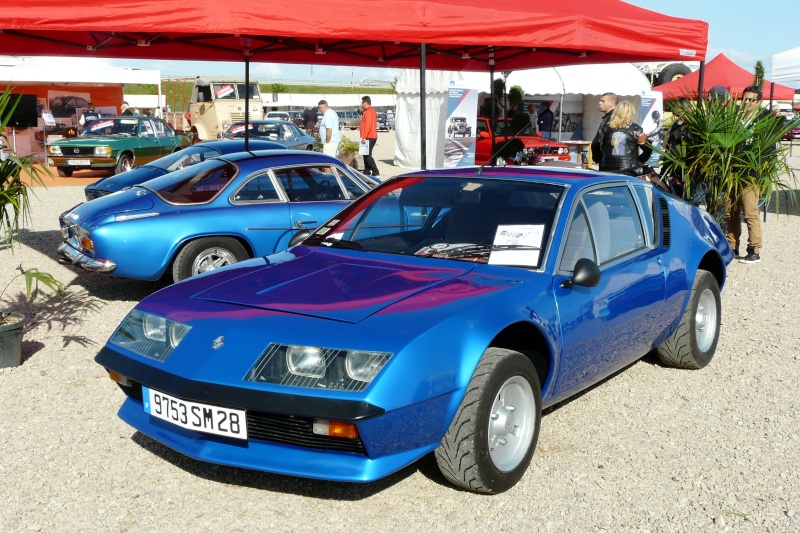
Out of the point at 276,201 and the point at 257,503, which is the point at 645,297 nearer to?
the point at 257,503

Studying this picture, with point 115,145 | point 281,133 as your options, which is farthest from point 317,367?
point 281,133

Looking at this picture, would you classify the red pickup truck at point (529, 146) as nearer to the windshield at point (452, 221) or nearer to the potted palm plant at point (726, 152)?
the potted palm plant at point (726, 152)

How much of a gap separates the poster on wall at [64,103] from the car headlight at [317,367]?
24906 mm

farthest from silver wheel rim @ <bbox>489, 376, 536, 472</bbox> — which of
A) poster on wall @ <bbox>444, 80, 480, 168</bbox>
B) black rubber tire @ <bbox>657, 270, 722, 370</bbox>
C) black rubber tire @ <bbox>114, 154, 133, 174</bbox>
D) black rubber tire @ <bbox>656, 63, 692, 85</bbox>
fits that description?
black rubber tire @ <bbox>656, 63, 692, 85</bbox>

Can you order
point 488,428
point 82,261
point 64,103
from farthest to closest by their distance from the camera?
point 64,103 → point 82,261 → point 488,428

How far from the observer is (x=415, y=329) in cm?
311

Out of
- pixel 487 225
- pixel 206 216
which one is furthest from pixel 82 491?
pixel 206 216

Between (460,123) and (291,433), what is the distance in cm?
1628

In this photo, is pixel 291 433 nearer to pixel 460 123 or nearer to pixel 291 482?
pixel 291 482

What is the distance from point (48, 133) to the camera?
24.2m

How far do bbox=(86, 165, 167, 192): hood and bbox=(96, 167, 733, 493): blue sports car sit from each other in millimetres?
6416

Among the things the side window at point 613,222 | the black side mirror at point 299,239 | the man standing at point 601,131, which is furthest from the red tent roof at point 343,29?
the side window at point 613,222

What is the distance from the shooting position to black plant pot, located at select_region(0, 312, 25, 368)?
525 cm

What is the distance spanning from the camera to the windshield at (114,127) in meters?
20.3
